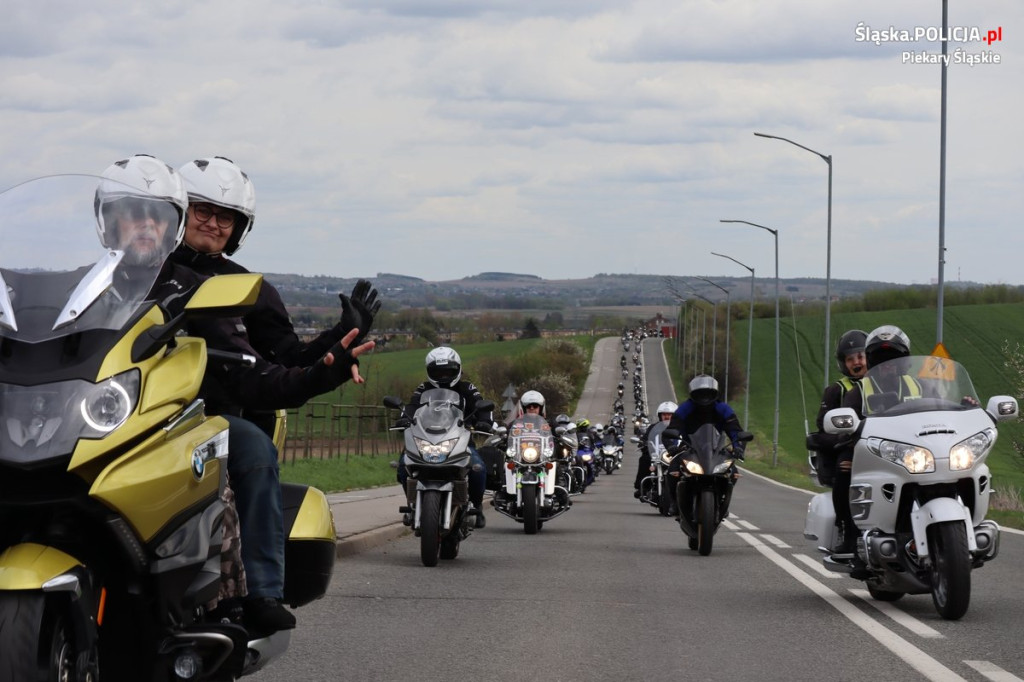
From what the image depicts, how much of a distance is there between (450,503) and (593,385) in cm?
14989

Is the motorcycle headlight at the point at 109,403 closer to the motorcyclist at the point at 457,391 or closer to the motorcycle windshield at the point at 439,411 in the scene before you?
the motorcycle windshield at the point at 439,411

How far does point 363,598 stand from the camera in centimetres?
1074

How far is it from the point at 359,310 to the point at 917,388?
5635 mm

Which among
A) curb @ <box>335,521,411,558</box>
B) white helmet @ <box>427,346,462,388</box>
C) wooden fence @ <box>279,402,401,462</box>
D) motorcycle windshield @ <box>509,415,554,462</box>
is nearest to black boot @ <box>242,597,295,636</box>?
curb @ <box>335,521,411,558</box>

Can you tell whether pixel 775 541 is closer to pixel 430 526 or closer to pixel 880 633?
pixel 430 526

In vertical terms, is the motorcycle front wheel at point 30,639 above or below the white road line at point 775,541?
above

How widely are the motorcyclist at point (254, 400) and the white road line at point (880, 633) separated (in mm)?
3511

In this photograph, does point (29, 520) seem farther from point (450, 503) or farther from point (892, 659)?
point (450, 503)

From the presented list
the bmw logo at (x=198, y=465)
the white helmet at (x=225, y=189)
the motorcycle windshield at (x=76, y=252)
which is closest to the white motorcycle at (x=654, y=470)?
the white helmet at (x=225, y=189)

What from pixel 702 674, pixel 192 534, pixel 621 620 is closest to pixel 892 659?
pixel 702 674

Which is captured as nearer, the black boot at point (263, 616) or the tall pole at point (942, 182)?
the black boot at point (263, 616)

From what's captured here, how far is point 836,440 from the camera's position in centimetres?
1091

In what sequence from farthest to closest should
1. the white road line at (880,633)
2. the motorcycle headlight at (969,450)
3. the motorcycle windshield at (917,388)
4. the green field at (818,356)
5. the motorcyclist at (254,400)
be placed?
the green field at (818,356) < the motorcycle windshield at (917,388) < the motorcycle headlight at (969,450) < the white road line at (880,633) < the motorcyclist at (254,400)

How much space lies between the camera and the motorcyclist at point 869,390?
10391 millimetres
